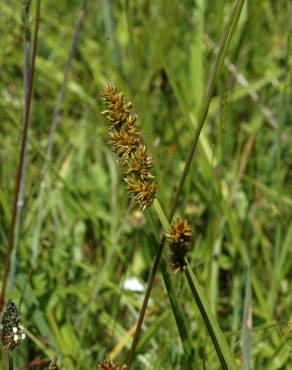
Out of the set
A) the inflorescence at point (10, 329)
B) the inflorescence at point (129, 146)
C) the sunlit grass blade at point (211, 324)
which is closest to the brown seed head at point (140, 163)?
the inflorescence at point (129, 146)

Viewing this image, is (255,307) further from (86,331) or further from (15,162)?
(15,162)

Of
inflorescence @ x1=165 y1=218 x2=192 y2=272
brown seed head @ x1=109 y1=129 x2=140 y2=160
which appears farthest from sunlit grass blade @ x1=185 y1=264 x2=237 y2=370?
brown seed head @ x1=109 y1=129 x2=140 y2=160

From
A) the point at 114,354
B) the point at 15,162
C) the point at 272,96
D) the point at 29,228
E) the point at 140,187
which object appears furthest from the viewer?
the point at 272,96

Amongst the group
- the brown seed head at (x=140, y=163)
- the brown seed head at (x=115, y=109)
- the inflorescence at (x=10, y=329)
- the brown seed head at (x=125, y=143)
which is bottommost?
the inflorescence at (x=10, y=329)

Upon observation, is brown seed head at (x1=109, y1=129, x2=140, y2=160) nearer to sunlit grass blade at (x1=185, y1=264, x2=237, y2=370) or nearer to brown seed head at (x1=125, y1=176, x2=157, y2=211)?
brown seed head at (x1=125, y1=176, x2=157, y2=211)

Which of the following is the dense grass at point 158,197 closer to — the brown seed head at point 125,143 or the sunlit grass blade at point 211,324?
the sunlit grass blade at point 211,324

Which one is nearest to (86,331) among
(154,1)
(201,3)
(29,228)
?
(29,228)
